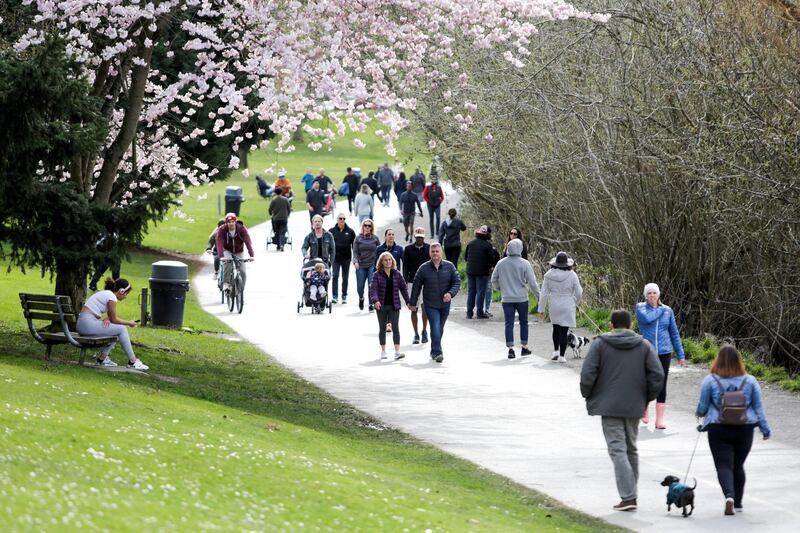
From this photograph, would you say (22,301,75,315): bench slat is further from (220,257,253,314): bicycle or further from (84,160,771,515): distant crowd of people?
(220,257,253,314): bicycle

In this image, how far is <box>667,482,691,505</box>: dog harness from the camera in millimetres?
10273

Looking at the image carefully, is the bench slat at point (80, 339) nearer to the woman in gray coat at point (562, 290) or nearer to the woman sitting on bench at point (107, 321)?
the woman sitting on bench at point (107, 321)

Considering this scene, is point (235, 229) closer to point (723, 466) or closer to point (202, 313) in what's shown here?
point (202, 313)

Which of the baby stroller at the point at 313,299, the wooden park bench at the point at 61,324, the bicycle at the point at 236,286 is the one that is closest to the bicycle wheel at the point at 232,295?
the bicycle at the point at 236,286

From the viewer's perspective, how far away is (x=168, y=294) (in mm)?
23094

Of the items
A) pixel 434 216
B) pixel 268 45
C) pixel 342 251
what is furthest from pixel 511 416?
pixel 434 216

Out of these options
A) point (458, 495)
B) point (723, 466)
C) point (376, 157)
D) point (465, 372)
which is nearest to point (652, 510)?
point (723, 466)

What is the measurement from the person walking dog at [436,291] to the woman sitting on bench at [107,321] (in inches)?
178

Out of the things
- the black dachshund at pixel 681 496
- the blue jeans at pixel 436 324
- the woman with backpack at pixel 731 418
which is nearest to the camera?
the black dachshund at pixel 681 496

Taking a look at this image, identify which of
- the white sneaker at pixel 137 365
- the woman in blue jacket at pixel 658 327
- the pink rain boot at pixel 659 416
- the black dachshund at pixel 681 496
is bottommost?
the black dachshund at pixel 681 496

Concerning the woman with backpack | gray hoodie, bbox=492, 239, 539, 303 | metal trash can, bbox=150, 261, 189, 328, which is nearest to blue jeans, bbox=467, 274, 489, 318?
gray hoodie, bbox=492, 239, 539, 303

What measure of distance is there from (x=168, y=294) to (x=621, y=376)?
13.3 metres

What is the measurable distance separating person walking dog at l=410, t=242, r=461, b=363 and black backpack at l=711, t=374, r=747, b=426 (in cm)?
912

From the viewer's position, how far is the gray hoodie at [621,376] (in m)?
11.1
